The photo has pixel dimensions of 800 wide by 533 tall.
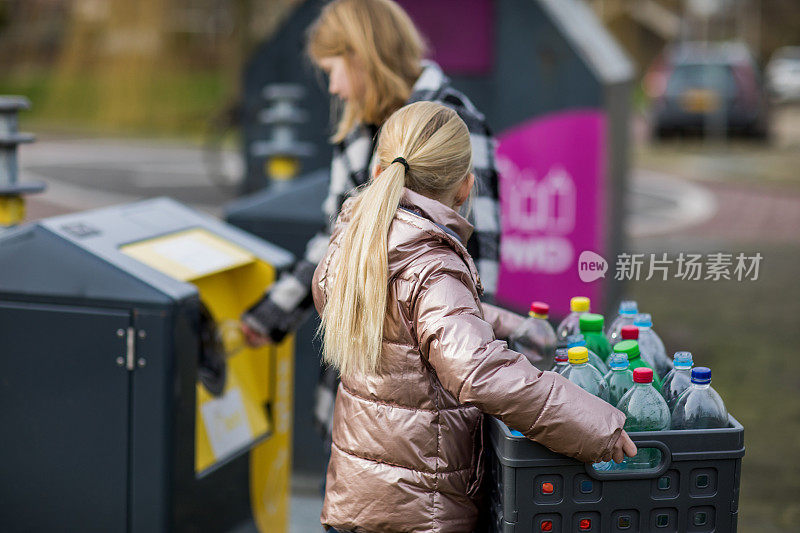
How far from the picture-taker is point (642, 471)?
201cm

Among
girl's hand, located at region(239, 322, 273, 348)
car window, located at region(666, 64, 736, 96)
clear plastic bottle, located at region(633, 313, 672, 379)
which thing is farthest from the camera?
car window, located at region(666, 64, 736, 96)

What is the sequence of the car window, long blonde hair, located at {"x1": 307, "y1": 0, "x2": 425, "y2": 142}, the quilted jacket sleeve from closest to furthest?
the quilted jacket sleeve → long blonde hair, located at {"x1": 307, "y1": 0, "x2": 425, "y2": 142} → the car window

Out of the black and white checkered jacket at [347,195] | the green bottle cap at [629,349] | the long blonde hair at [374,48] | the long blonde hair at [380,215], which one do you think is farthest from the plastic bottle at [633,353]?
the long blonde hair at [374,48]

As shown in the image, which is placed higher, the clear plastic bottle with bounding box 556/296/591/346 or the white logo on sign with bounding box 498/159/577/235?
the clear plastic bottle with bounding box 556/296/591/346

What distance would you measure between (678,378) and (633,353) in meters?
0.10

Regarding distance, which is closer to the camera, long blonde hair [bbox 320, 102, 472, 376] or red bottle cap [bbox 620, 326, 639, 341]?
long blonde hair [bbox 320, 102, 472, 376]

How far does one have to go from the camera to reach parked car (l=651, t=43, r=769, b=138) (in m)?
17.5

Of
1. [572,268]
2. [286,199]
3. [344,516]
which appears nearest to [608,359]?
[344,516]

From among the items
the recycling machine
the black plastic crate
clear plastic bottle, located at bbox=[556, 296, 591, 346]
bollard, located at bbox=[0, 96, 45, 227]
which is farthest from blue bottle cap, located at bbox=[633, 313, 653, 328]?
bollard, located at bbox=[0, 96, 45, 227]

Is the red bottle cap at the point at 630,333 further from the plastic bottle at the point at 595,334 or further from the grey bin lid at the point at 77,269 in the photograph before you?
the grey bin lid at the point at 77,269

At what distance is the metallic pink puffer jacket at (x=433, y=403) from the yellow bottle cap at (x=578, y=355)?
0.13 m

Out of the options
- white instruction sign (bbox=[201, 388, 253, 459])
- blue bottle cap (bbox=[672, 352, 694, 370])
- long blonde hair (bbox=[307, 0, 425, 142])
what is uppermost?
long blonde hair (bbox=[307, 0, 425, 142])

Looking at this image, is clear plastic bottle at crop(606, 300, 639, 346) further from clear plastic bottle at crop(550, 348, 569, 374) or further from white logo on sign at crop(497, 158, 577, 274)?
white logo on sign at crop(497, 158, 577, 274)

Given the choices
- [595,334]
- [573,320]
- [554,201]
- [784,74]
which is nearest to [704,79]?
[784,74]
